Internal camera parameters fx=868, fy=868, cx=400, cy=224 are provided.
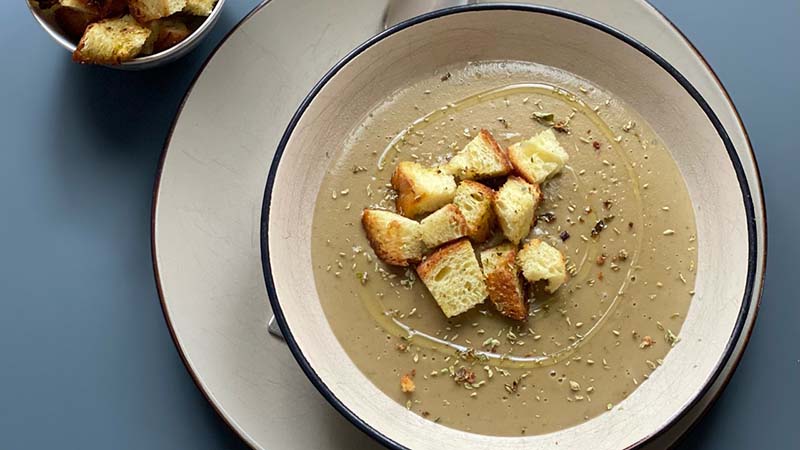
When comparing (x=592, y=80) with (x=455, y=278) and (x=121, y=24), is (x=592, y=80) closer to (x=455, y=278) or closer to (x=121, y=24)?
(x=455, y=278)

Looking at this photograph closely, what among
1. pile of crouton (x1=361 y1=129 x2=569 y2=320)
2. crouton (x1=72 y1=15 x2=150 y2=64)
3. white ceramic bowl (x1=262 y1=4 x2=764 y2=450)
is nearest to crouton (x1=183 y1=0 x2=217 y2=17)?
crouton (x1=72 y1=15 x2=150 y2=64)

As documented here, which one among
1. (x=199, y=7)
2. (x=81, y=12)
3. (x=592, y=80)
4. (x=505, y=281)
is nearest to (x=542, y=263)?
(x=505, y=281)

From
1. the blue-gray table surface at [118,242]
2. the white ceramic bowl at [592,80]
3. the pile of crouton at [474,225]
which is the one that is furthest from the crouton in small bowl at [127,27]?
the pile of crouton at [474,225]

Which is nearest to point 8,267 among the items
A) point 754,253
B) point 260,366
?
point 260,366

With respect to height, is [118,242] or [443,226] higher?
[443,226]

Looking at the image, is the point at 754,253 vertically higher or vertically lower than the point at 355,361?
higher

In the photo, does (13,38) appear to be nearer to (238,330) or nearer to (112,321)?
(112,321)

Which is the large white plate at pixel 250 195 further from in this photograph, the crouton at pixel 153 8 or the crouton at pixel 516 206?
the crouton at pixel 516 206
